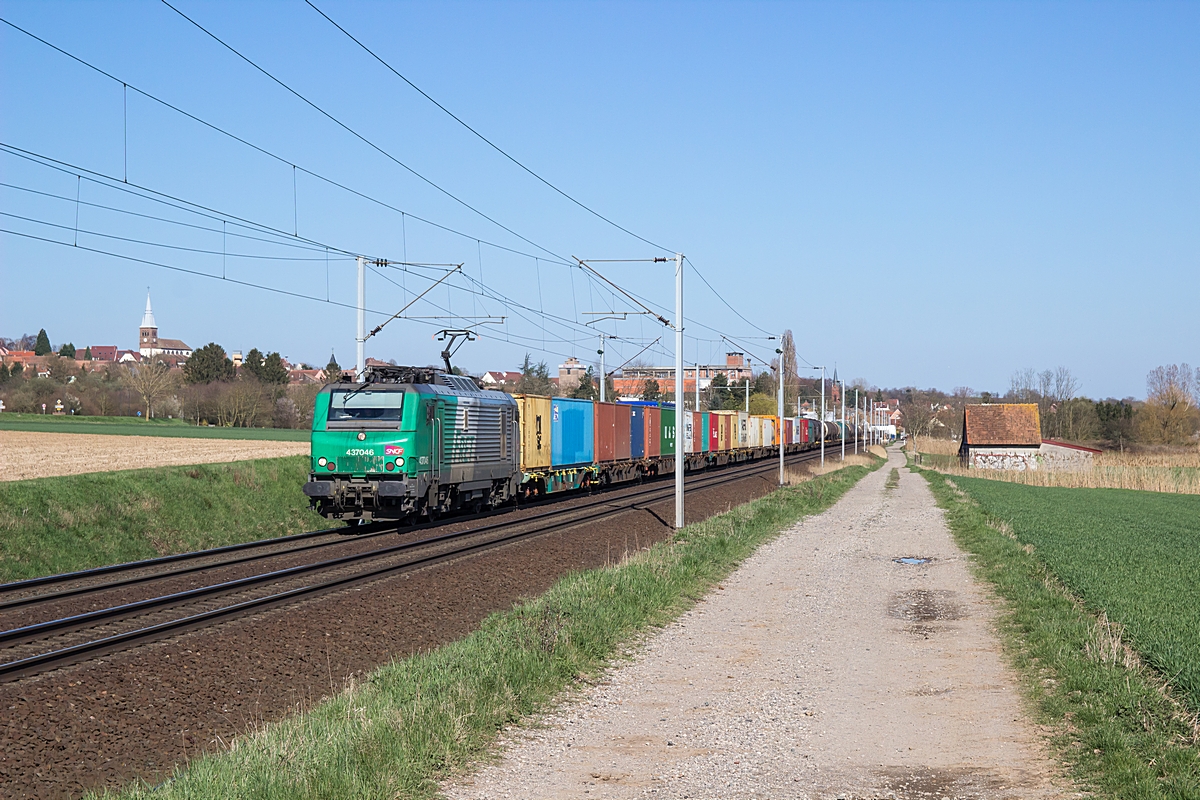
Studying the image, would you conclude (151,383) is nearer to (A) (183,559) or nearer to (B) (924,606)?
(A) (183,559)

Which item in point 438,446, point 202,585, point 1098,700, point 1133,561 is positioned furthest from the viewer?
point 438,446

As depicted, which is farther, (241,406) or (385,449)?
(241,406)

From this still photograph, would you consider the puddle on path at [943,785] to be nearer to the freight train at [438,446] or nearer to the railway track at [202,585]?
the railway track at [202,585]

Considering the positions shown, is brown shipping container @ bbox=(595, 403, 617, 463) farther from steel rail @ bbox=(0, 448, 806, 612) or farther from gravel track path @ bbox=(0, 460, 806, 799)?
gravel track path @ bbox=(0, 460, 806, 799)

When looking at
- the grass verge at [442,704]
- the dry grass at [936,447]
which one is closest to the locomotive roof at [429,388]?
the grass verge at [442,704]

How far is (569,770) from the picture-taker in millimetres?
7371

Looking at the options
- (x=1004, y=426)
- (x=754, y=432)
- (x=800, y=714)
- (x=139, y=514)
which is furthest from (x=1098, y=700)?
(x=1004, y=426)

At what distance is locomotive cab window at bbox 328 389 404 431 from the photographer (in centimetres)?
2370

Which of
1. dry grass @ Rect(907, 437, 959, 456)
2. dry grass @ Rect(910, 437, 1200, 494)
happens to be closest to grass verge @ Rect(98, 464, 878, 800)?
dry grass @ Rect(910, 437, 1200, 494)

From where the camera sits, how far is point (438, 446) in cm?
2483

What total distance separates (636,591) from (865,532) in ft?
45.0

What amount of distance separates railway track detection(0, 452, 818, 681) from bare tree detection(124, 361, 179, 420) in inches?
2983

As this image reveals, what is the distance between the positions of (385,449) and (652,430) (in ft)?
87.2

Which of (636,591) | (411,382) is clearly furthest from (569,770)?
(411,382)
